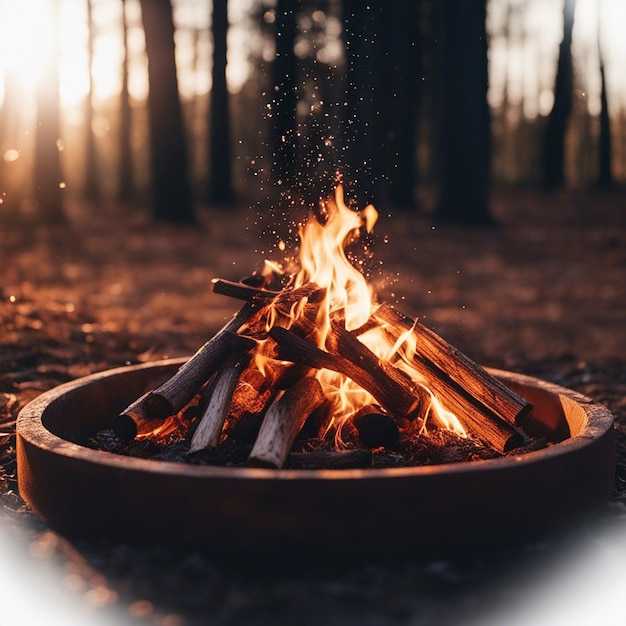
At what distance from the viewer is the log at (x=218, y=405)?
3.29 meters

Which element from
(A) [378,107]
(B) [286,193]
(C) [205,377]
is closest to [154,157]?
(B) [286,193]

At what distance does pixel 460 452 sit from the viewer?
3436 mm

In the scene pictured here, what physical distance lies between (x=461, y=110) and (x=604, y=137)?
8358 millimetres

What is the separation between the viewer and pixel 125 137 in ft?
85.0

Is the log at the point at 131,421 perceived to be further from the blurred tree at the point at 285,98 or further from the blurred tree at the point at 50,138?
the blurred tree at the point at 50,138

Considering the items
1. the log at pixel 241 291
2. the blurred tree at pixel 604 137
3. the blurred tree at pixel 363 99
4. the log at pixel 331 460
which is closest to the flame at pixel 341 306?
the log at pixel 241 291

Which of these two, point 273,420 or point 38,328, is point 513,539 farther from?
point 38,328

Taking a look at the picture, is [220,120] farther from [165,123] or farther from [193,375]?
[193,375]

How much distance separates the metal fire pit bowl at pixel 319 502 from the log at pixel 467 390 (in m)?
0.40

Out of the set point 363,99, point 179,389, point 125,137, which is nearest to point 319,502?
point 179,389

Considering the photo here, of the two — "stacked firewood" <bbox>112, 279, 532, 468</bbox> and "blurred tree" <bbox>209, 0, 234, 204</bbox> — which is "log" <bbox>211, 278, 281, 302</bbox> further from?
"blurred tree" <bbox>209, 0, 234, 204</bbox>

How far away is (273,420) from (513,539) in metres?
1.03

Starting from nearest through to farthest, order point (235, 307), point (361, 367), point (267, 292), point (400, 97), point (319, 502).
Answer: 1. point (319, 502)
2. point (361, 367)
3. point (267, 292)
4. point (235, 307)
5. point (400, 97)

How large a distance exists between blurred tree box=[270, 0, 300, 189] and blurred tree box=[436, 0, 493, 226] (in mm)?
2945
